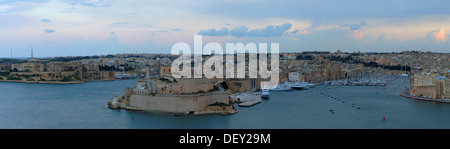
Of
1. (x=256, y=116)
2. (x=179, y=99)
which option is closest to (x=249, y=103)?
(x=256, y=116)

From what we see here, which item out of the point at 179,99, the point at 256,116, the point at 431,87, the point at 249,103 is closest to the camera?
the point at 256,116

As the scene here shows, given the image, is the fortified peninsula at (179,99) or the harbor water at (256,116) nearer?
the harbor water at (256,116)

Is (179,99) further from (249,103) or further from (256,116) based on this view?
(249,103)

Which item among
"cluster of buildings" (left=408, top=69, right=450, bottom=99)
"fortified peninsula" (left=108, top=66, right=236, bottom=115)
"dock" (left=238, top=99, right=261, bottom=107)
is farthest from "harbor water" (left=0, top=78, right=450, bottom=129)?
"cluster of buildings" (left=408, top=69, right=450, bottom=99)

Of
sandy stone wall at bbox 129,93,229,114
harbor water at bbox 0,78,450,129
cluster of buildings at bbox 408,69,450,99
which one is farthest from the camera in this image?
cluster of buildings at bbox 408,69,450,99

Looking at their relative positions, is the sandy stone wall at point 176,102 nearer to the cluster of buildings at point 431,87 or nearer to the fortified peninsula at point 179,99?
the fortified peninsula at point 179,99

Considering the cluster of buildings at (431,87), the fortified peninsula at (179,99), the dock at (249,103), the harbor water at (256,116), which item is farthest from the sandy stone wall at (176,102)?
the cluster of buildings at (431,87)

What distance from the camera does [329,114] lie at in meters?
10.2

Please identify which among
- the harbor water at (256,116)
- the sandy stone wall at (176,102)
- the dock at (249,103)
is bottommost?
the harbor water at (256,116)

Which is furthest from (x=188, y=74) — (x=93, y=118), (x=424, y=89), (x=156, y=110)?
(x=424, y=89)

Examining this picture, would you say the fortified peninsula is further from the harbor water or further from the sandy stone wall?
the harbor water

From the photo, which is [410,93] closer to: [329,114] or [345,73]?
[329,114]
